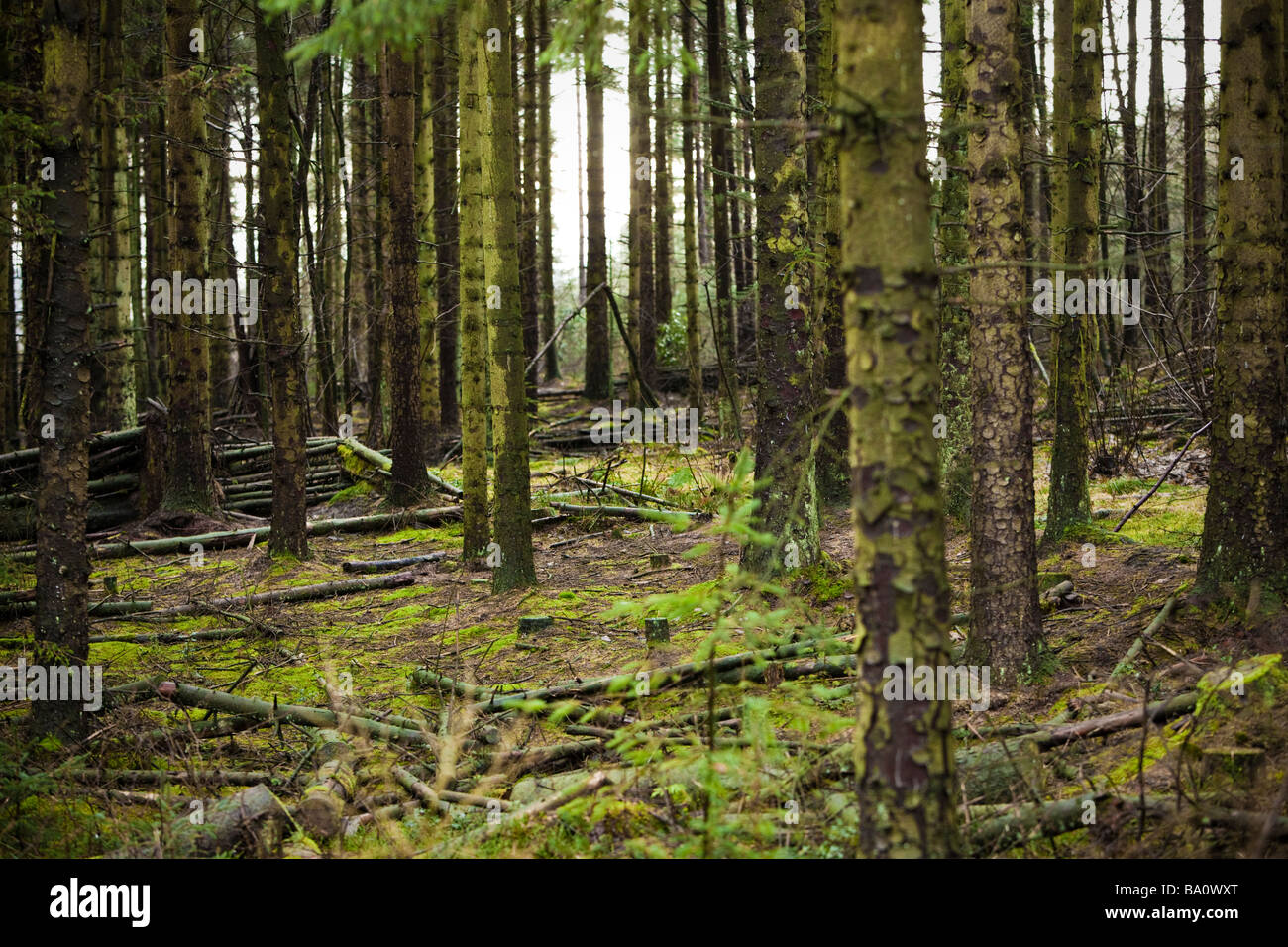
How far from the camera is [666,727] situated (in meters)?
5.29

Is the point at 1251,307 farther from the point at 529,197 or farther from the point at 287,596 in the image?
the point at 529,197

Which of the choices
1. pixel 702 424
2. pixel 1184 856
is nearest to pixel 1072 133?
pixel 1184 856

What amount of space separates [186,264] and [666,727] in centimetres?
964

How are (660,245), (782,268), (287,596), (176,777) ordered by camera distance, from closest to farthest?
1. (176,777)
2. (782,268)
3. (287,596)
4. (660,245)

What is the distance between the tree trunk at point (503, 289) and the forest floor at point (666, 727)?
1181 mm

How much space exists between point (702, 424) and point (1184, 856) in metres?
16.3

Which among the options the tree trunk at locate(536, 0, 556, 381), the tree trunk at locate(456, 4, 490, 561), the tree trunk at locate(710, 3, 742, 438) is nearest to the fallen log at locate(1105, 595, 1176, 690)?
the tree trunk at locate(456, 4, 490, 561)

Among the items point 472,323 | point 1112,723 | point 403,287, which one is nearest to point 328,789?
point 1112,723

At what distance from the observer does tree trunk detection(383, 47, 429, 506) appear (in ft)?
39.0

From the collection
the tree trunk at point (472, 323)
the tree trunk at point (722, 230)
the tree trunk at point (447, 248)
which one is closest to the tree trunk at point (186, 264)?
the tree trunk at point (472, 323)

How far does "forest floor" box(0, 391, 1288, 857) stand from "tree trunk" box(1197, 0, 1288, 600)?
552 mm

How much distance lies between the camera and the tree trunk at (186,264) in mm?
11195

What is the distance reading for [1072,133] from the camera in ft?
27.7
